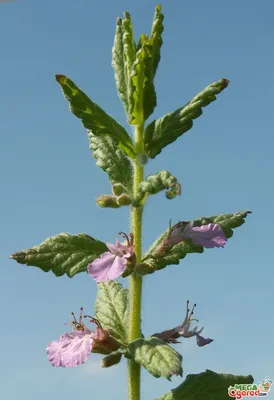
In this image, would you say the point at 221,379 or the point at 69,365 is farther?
the point at 221,379

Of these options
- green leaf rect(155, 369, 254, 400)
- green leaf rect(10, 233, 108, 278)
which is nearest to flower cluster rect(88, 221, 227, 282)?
green leaf rect(10, 233, 108, 278)

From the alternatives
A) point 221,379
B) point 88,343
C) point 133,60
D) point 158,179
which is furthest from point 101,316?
point 133,60

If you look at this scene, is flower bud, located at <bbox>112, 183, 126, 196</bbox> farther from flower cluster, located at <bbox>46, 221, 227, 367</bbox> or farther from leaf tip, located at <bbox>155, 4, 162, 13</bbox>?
leaf tip, located at <bbox>155, 4, 162, 13</bbox>

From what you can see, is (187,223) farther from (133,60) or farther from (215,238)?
(133,60)

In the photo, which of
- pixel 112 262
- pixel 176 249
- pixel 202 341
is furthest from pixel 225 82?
pixel 202 341

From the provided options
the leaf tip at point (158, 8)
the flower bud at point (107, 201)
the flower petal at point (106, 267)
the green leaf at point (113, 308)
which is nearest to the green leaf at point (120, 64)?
the leaf tip at point (158, 8)

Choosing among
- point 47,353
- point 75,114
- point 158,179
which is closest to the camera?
point 158,179
